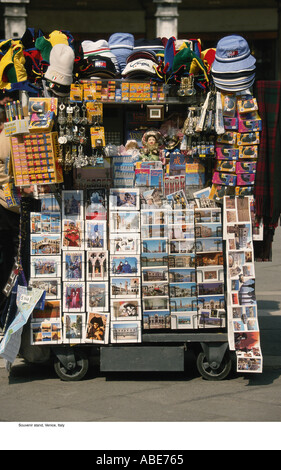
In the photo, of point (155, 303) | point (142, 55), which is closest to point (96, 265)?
point (155, 303)

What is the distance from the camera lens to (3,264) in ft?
25.1

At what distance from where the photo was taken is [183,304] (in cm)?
655

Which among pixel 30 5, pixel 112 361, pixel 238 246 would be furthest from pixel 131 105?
pixel 30 5

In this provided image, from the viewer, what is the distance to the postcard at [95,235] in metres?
6.54

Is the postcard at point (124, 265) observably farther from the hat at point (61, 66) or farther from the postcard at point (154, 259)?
the hat at point (61, 66)

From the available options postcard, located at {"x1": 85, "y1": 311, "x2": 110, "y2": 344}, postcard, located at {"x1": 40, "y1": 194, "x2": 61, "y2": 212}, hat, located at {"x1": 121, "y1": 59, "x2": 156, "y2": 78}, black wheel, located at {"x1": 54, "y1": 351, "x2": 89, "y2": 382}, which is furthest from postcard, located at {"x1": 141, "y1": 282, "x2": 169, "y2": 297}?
hat, located at {"x1": 121, "y1": 59, "x2": 156, "y2": 78}

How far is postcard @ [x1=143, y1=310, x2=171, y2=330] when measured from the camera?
6.52 meters

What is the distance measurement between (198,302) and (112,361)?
2.58 feet

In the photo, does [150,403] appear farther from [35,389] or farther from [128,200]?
[128,200]

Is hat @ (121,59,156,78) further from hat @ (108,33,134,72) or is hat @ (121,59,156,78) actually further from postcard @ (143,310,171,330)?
postcard @ (143,310,171,330)

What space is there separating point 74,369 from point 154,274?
3.13 feet

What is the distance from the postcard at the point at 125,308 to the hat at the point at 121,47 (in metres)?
1.95

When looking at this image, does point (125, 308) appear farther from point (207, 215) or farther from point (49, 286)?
point (207, 215)

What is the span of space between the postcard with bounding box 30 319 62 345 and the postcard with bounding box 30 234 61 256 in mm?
530
